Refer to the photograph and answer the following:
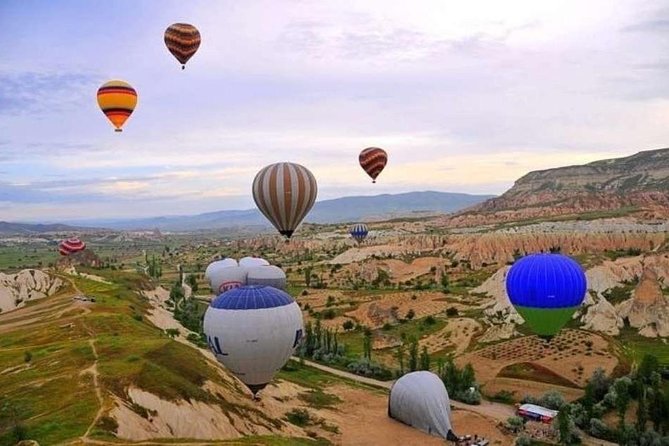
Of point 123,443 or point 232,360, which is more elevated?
point 232,360

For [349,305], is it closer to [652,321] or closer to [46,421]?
[652,321]

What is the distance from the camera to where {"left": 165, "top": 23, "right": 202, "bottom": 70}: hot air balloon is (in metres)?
53.0

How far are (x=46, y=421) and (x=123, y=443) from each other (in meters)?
5.57

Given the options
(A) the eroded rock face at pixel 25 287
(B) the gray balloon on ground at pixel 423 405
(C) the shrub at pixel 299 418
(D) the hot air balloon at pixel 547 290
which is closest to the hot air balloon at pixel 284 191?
(C) the shrub at pixel 299 418

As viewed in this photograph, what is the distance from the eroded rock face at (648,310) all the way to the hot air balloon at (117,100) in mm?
54250

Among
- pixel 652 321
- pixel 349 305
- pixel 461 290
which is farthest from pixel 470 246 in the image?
pixel 652 321

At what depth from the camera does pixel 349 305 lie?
91.8 m

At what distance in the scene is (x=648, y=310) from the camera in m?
66.0

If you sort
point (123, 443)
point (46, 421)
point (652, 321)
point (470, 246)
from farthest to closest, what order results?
point (470, 246) < point (652, 321) < point (46, 421) < point (123, 443)

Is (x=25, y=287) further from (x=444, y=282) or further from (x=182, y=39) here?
(x=444, y=282)

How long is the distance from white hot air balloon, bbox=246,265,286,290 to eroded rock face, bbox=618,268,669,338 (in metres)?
37.1

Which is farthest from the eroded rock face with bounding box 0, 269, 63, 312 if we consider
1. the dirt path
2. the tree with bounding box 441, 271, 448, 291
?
the tree with bounding box 441, 271, 448, 291

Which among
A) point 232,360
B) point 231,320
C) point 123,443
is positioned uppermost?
point 231,320

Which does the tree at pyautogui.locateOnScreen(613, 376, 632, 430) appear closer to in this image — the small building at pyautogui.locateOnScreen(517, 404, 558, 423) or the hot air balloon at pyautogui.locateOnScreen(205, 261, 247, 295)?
the small building at pyautogui.locateOnScreen(517, 404, 558, 423)
